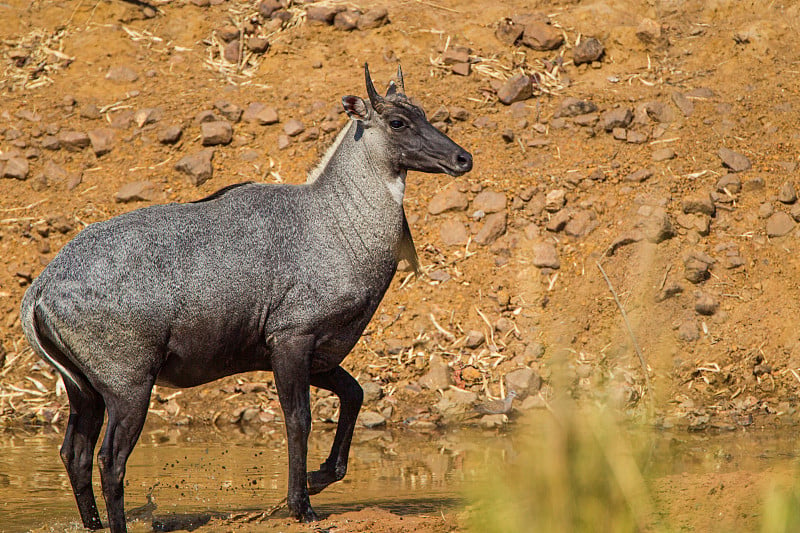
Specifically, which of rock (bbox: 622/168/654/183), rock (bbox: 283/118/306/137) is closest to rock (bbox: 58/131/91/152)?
rock (bbox: 283/118/306/137)

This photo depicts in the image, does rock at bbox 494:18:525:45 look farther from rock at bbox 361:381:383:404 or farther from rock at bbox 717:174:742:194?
rock at bbox 361:381:383:404

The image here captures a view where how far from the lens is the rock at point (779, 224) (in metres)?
11.9

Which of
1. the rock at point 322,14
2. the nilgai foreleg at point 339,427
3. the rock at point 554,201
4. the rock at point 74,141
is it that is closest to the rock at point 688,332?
the rock at point 554,201

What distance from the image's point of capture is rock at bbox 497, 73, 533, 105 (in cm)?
1357

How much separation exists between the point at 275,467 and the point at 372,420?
5.06 ft

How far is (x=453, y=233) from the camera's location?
12.1 meters

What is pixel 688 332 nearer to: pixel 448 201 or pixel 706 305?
pixel 706 305

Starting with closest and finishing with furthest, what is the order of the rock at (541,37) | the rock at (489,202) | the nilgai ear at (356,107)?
the nilgai ear at (356,107) < the rock at (489,202) < the rock at (541,37)

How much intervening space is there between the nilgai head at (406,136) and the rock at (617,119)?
6.35 meters

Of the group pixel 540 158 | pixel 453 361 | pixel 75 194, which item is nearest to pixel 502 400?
pixel 453 361

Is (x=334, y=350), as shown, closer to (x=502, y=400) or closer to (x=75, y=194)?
(x=502, y=400)

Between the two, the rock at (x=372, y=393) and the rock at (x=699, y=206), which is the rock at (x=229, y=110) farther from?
the rock at (x=699, y=206)

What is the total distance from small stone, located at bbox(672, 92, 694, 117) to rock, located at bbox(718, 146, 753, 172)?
0.94 metres

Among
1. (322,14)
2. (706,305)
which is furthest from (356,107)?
(322,14)
